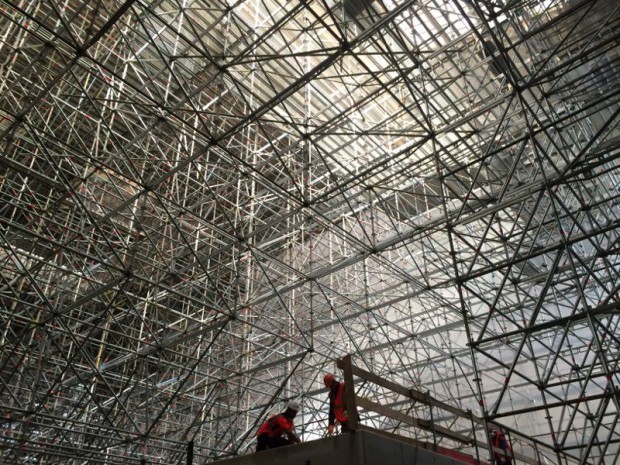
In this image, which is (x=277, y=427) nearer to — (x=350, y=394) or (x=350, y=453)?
(x=350, y=394)

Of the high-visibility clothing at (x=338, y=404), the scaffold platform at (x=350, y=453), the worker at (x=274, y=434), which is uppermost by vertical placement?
the high-visibility clothing at (x=338, y=404)

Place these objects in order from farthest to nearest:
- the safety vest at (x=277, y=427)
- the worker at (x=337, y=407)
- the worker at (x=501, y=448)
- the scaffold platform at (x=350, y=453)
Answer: the worker at (x=501, y=448) → the safety vest at (x=277, y=427) → the worker at (x=337, y=407) → the scaffold platform at (x=350, y=453)

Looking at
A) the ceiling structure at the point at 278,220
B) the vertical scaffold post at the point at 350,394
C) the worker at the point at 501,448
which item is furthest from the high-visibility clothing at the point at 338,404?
the ceiling structure at the point at 278,220

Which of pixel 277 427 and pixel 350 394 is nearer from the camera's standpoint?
pixel 350 394

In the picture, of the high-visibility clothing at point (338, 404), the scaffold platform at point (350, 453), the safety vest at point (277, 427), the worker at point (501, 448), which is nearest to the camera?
the scaffold platform at point (350, 453)

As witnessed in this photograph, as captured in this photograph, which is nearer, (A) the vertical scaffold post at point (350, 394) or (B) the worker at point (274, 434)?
(A) the vertical scaffold post at point (350, 394)

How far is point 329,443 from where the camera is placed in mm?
5918

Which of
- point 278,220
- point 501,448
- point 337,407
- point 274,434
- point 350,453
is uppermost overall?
point 278,220

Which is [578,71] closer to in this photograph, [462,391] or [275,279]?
[462,391]

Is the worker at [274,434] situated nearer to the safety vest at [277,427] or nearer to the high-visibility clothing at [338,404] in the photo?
the safety vest at [277,427]

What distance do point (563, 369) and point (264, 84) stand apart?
14458 mm

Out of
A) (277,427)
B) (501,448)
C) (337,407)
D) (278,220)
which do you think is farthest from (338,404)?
(278,220)

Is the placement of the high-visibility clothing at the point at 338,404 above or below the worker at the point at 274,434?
above

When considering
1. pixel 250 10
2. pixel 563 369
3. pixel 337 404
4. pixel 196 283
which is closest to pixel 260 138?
pixel 250 10
